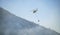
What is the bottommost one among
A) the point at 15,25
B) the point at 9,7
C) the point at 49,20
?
the point at 15,25

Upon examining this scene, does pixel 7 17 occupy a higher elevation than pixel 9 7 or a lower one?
lower

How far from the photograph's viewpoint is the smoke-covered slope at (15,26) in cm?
182

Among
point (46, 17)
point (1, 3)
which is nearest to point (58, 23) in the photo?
point (46, 17)

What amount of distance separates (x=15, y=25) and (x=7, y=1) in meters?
0.38

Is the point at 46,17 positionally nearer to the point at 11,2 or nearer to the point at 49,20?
the point at 49,20

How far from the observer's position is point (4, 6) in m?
1.85

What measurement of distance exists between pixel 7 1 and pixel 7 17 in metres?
0.24

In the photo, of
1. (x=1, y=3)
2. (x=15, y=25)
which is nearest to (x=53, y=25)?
(x=15, y=25)

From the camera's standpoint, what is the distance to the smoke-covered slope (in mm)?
1823

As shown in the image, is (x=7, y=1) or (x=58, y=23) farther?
(x=58, y=23)

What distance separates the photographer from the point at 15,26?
1.86 m

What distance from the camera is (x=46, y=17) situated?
200 centimetres

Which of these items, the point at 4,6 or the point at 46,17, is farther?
the point at 46,17

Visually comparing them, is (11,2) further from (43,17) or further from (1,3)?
(43,17)
